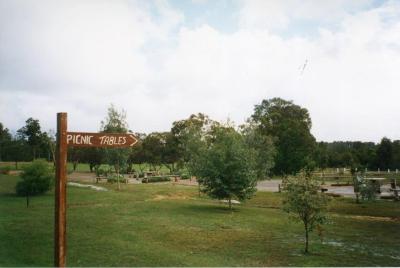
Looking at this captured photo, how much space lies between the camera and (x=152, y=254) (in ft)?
56.4

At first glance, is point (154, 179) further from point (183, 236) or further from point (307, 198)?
point (307, 198)

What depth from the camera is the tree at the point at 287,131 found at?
185 feet

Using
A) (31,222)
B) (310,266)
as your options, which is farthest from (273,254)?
(31,222)

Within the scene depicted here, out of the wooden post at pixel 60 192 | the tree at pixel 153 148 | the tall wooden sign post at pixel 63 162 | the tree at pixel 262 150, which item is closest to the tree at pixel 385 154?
the tree at pixel 262 150

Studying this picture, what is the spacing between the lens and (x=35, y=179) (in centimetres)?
3559

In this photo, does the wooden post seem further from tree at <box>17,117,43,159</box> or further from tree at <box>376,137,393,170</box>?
tree at <box>376,137,393,170</box>

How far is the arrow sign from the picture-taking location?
32.0 feet

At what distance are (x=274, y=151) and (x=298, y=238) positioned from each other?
3432 centimetres

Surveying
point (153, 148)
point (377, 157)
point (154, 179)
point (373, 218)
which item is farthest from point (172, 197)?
point (377, 157)

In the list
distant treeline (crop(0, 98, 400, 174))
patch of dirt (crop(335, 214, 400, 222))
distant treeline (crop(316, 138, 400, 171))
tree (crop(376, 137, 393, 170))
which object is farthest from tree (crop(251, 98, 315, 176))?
tree (crop(376, 137, 393, 170))

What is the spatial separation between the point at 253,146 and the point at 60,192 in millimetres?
48555

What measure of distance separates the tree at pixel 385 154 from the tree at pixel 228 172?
6122 cm

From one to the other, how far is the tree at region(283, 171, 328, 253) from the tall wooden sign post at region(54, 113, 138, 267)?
1151cm

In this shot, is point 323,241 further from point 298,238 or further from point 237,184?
point 237,184
